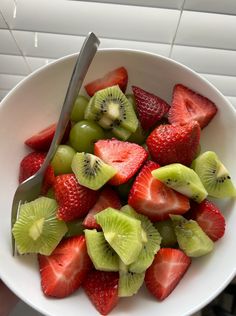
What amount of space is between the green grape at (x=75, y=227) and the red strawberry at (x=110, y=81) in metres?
0.25

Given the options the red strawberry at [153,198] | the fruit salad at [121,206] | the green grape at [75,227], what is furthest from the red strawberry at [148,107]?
the green grape at [75,227]

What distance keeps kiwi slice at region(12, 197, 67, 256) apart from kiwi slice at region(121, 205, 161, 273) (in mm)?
128

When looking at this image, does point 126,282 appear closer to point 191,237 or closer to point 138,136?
point 191,237

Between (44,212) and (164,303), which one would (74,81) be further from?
(164,303)

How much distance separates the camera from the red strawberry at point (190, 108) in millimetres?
838

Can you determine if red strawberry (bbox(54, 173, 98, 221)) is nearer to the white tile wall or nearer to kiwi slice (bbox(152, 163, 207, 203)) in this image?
kiwi slice (bbox(152, 163, 207, 203))

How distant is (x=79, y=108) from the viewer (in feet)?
2.79

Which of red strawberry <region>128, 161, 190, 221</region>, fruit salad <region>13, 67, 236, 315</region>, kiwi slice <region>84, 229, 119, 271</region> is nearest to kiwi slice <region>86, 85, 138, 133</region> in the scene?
fruit salad <region>13, 67, 236, 315</region>

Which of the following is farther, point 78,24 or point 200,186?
point 78,24

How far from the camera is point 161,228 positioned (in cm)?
80

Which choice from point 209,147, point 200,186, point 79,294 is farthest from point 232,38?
point 79,294

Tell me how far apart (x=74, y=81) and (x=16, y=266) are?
1.15 ft

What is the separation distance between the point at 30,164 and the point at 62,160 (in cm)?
6

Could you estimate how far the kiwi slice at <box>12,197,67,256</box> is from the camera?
2.57ft
